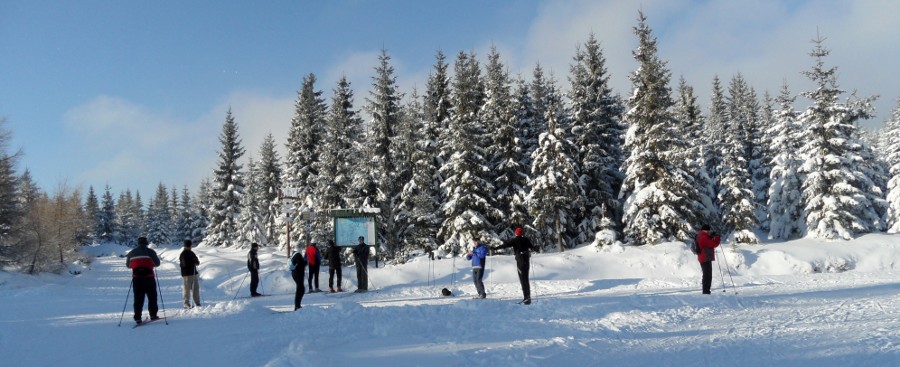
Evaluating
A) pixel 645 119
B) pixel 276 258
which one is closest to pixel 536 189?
pixel 645 119

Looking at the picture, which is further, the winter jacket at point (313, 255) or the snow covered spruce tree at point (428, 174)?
the snow covered spruce tree at point (428, 174)

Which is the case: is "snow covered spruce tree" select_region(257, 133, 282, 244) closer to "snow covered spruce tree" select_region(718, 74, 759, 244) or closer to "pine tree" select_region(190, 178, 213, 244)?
"pine tree" select_region(190, 178, 213, 244)

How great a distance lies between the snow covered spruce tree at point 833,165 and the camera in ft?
97.3

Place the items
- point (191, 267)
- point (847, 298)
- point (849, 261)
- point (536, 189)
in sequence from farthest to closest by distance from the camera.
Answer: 1. point (536, 189)
2. point (849, 261)
3. point (191, 267)
4. point (847, 298)

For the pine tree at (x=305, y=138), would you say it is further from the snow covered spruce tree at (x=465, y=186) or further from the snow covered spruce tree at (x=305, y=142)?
the snow covered spruce tree at (x=465, y=186)

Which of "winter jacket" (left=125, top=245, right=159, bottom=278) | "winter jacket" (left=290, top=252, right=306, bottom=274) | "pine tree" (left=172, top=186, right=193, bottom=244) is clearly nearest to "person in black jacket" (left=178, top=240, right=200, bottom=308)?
"winter jacket" (left=290, top=252, right=306, bottom=274)

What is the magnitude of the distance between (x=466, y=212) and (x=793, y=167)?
23.7 m

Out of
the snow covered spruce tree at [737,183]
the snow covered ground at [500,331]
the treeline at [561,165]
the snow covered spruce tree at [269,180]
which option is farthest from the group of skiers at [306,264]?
the snow covered spruce tree at [269,180]

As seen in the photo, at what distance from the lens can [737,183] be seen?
109 feet

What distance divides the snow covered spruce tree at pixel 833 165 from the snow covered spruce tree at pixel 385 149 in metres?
24.0

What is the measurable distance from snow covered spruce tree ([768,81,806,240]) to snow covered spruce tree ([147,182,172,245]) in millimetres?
95143

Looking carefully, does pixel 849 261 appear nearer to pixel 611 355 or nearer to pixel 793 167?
pixel 793 167

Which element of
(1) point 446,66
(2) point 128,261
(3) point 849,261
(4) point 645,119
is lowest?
(3) point 849,261

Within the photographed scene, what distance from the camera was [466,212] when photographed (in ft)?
92.1
